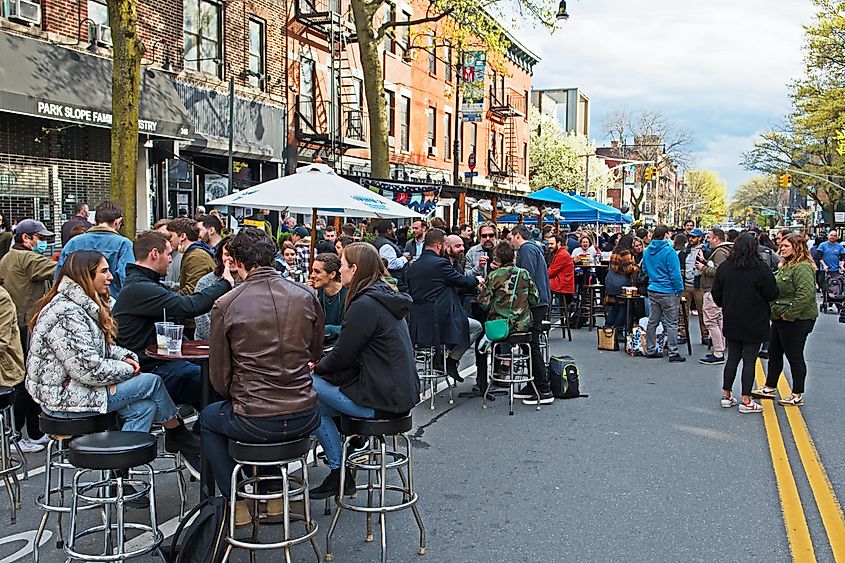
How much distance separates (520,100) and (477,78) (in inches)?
608

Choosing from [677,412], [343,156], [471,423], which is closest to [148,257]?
[471,423]

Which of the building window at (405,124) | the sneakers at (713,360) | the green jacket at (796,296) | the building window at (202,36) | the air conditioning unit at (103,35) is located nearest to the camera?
the green jacket at (796,296)

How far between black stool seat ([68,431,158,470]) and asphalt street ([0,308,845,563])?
0.90 metres

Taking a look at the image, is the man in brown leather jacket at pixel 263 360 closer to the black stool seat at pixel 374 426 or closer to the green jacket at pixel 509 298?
the black stool seat at pixel 374 426

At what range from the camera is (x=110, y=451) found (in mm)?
4684

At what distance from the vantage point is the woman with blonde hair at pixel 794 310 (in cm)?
910

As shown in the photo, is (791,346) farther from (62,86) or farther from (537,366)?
(62,86)

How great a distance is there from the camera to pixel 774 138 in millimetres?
59406

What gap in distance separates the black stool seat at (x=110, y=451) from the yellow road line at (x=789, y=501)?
4068mm

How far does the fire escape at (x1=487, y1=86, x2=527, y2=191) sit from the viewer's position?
144 ft

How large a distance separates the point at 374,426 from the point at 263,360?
1.05m

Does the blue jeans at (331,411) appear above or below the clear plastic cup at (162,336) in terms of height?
below

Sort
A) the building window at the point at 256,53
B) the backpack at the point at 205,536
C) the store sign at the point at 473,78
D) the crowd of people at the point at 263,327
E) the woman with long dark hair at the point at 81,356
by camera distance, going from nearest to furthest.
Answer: the backpack at the point at 205,536 → the crowd of people at the point at 263,327 → the woman with long dark hair at the point at 81,356 → the building window at the point at 256,53 → the store sign at the point at 473,78

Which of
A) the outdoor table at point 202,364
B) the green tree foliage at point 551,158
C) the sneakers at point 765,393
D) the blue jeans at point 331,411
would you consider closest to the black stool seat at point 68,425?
the outdoor table at point 202,364
